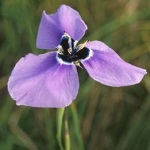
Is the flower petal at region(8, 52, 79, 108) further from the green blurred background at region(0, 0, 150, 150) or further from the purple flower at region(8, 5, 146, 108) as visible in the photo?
the green blurred background at region(0, 0, 150, 150)

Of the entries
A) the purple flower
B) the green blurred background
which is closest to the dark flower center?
the purple flower

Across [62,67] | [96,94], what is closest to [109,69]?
[62,67]

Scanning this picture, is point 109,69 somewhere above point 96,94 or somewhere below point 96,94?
above

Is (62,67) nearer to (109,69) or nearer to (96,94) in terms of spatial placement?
(109,69)

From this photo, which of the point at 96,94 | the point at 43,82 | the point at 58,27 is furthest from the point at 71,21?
the point at 96,94

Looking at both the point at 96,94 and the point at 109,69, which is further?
the point at 96,94

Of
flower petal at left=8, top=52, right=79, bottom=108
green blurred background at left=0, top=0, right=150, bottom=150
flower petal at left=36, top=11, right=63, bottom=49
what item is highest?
flower petal at left=36, top=11, right=63, bottom=49

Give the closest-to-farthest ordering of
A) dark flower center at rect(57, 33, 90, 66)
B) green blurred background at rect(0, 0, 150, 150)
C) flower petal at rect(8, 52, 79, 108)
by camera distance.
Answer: flower petal at rect(8, 52, 79, 108)
dark flower center at rect(57, 33, 90, 66)
green blurred background at rect(0, 0, 150, 150)
